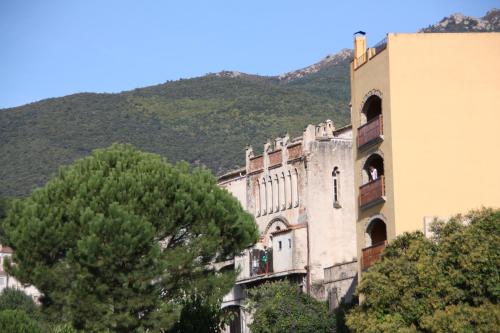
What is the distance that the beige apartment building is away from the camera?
→ 4481 centimetres

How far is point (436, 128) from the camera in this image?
45.2 metres

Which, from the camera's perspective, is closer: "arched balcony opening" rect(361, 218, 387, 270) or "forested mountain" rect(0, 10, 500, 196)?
"arched balcony opening" rect(361, 218, 387, 270)

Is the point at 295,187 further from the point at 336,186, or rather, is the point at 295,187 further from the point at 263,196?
the point at 263,196

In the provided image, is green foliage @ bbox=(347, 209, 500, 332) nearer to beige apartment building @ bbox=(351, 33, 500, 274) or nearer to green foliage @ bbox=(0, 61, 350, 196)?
beige apartment building @ bbox=(351, 33, 500, 274)

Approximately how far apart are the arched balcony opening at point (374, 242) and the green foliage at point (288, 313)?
9.76 m

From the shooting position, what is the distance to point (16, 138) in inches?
5787

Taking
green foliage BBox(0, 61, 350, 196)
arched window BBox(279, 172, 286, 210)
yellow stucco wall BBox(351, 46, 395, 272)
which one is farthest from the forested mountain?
yellow stucco wall BBox(351, 46, 395, 272)

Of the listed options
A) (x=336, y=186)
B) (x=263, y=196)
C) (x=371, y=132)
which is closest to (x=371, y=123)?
(x=371, y=132)

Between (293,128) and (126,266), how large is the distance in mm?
77570

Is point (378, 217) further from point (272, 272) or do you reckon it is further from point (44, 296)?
point (272, 272)

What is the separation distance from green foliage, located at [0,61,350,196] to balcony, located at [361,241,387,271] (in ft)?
248

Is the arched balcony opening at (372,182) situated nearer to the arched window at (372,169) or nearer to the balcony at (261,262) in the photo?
the arched window at (372,169)

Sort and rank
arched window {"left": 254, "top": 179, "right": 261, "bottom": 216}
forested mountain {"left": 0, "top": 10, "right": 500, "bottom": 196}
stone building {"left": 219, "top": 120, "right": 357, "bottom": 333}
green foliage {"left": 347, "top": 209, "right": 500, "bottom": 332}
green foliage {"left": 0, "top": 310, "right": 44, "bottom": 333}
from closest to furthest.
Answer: green foliage {"left": 347, "top": 209, "right": 500, "bottom": 332} < green foliage {"left": 0, "top": 310, "right": 44, "bottom": 333} < stone building {"left": 219, "top": 120, "right": 357, "bottom": 333} < arched window {"left": 254, "top": 179, "right": 261, "bottom": 216} < forested mountain {"left": 0, "top": 10, "right": 500, "bottom": 196}

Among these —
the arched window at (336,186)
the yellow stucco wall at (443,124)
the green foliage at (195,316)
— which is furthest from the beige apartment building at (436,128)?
the arched window at (336,186)
